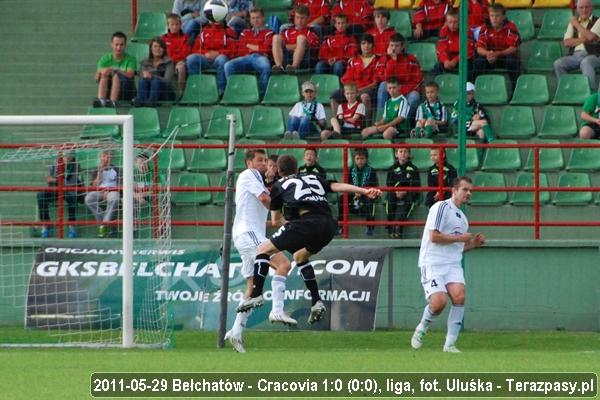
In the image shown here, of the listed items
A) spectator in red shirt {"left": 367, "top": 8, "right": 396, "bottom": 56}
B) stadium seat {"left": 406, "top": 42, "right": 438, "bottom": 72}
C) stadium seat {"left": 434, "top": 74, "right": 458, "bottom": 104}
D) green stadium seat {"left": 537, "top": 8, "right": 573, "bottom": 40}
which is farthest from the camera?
green stadium seat {"left": 537, "top": 8, "right": 573, "bottom": 40}

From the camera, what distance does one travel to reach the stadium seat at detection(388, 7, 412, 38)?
71.6 feet

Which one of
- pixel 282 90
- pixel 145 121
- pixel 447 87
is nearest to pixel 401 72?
pixel 447 87

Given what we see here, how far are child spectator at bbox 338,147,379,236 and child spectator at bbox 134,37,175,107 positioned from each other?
3.54 meters

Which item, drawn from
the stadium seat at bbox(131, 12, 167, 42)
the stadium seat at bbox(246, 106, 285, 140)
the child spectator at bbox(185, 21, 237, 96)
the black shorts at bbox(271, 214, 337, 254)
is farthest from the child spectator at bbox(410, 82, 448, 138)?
the black shorts at bbox(271, 214, 337, 254)

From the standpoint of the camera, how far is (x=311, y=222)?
1477 cm

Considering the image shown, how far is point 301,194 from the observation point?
581 inches

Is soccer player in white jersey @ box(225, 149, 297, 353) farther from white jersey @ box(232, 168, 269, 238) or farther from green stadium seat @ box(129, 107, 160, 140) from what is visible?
green stadium seat @ box(129, 107, 160, 140)

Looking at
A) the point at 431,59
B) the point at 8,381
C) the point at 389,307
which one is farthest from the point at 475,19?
the point at 8,381

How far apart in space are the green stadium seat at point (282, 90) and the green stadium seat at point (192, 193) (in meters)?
1.82

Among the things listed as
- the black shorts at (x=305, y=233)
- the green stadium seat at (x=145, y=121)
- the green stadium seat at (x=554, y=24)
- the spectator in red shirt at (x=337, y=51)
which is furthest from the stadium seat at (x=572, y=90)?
the black shorts at (x=305, y=233)

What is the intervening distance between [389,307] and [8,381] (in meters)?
8.21

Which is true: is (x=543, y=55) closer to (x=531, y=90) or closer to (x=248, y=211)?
(x=531, y=90)

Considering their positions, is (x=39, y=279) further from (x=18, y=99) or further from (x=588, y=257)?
(x=588, y=257)

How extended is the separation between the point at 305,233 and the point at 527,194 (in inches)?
218
